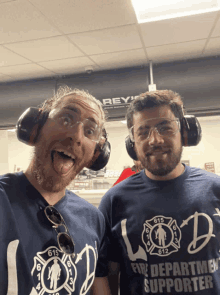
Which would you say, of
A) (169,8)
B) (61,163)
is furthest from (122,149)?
(61,163)

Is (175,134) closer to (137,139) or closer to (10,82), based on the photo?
(137,139)

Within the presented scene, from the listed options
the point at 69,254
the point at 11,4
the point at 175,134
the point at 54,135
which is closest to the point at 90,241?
the point at 69,254

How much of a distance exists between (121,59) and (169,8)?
46.7 inches

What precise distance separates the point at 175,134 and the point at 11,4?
210 cm

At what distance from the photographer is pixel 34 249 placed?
0.96 meters

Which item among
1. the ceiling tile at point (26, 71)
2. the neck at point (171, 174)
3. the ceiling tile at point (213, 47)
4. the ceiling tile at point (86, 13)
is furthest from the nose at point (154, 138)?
the ceiling tile at point (26, 71)

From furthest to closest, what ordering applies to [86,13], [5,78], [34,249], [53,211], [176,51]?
[5,78] → [176,51] → [86,13] → [53,211] → [34,249]

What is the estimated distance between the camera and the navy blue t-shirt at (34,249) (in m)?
0.89

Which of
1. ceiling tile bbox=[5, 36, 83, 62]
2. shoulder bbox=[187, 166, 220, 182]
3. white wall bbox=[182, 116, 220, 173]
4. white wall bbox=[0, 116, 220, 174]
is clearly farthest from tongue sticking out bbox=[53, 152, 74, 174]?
white wall bbox=[182, 116, 220, 173]

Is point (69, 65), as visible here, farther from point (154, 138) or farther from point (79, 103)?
point (154, 138)

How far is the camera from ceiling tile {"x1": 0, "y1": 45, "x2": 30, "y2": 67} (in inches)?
132

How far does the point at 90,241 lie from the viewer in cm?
120

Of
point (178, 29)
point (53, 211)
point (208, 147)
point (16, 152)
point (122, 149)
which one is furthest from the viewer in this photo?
point (16, 152)

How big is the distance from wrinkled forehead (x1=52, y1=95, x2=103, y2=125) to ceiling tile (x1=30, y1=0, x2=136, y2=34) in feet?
4.92
